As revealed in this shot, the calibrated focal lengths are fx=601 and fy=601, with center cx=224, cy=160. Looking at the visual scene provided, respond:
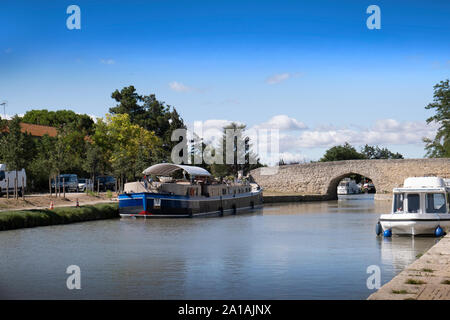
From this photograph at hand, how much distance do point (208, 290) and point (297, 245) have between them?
363 inches

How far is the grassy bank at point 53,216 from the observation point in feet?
86.4

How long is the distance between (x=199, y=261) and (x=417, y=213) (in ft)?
32.2

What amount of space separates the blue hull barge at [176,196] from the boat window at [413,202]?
16.5 m

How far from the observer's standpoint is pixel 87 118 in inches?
3118

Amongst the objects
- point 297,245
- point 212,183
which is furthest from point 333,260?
point 212,183

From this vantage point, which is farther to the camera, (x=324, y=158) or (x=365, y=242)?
(x=324, y=158)

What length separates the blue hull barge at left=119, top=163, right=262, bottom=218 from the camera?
3597cm

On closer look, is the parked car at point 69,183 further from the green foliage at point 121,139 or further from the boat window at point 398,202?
the boat window at point 398,202

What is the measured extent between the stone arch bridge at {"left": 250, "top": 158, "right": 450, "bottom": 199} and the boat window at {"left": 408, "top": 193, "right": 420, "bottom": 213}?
3619 cm

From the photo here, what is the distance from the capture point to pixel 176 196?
3753 cm

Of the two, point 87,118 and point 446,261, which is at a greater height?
point 87,118

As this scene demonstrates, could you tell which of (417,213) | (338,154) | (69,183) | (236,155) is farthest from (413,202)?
(338,154)

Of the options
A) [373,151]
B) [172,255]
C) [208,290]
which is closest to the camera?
[208,290]
